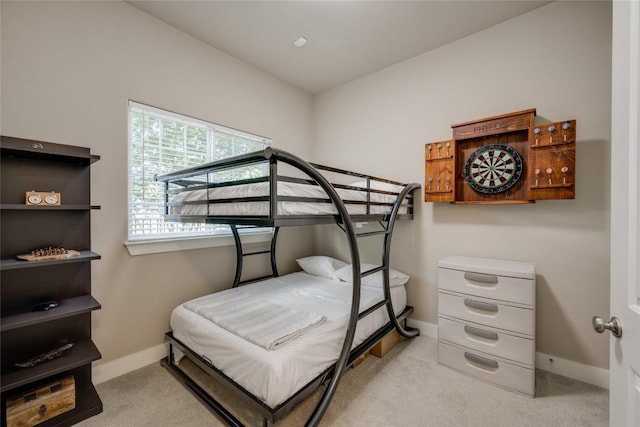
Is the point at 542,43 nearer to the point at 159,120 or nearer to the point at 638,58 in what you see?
the point at 638,58

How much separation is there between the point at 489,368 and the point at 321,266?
1650 millimetres

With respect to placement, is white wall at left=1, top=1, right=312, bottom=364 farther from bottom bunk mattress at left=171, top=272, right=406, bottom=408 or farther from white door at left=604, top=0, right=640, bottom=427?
white door at left=604, top=0, right=640, bottom=427

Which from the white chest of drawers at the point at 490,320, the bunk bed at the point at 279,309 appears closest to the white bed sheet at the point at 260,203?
the bunk bed at the point at 279,309

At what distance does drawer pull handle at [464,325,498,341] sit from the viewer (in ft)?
6.27

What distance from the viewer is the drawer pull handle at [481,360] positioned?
1.90m

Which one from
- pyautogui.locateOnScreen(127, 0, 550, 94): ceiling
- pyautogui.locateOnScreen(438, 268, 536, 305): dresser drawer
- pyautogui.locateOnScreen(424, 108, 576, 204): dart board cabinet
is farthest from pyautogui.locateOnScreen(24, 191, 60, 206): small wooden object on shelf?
pyautogui.locateOnScreen(424, 108, 576, 204): dart board cabinet

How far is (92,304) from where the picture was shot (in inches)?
65.1

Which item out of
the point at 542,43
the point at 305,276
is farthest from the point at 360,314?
the point at 542,43

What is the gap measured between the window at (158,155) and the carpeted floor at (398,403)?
1.11 metres

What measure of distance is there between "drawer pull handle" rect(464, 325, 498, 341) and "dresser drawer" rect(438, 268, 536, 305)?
0.85 feet

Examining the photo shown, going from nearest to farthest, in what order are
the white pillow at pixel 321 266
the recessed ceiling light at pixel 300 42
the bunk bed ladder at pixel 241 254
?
the recessed ceiling light at pixel 300 42, the bunk bed ladder at pixel 241 254, the white pillow at pixel 321 266

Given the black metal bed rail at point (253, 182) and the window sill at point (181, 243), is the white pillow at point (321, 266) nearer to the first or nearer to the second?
the window sill at point (181, 243)

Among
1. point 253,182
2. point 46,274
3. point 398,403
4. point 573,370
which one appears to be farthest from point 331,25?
point 573,370

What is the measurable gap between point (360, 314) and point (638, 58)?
1678 millimetres
